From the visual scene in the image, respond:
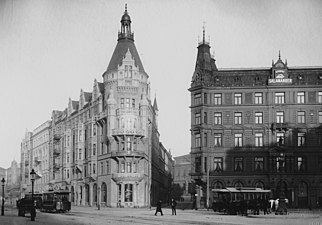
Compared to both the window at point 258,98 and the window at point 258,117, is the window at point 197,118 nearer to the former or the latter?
the window at point 258,117

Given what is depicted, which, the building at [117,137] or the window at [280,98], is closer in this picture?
the window at [280,98]

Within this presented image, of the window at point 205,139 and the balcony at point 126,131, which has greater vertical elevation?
the balcony at point 126,131

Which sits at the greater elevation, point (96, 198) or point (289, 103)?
point (289, 103)

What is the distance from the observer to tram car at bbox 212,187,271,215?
4778 cm

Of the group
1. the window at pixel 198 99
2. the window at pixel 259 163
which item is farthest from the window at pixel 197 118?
the window at pixel 259 163

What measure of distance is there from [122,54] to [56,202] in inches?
1203

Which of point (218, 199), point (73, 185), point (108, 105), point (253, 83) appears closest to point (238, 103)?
point (253, 83)

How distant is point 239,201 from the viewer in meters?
48.2

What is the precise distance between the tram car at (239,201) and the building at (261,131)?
55.1 feet

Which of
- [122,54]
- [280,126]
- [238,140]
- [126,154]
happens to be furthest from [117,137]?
[280,126]

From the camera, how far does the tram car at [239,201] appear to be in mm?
47781

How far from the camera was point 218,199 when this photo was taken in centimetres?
5094

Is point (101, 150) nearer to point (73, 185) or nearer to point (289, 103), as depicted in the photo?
point (73, 185)

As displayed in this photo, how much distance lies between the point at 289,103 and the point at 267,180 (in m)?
10.3
